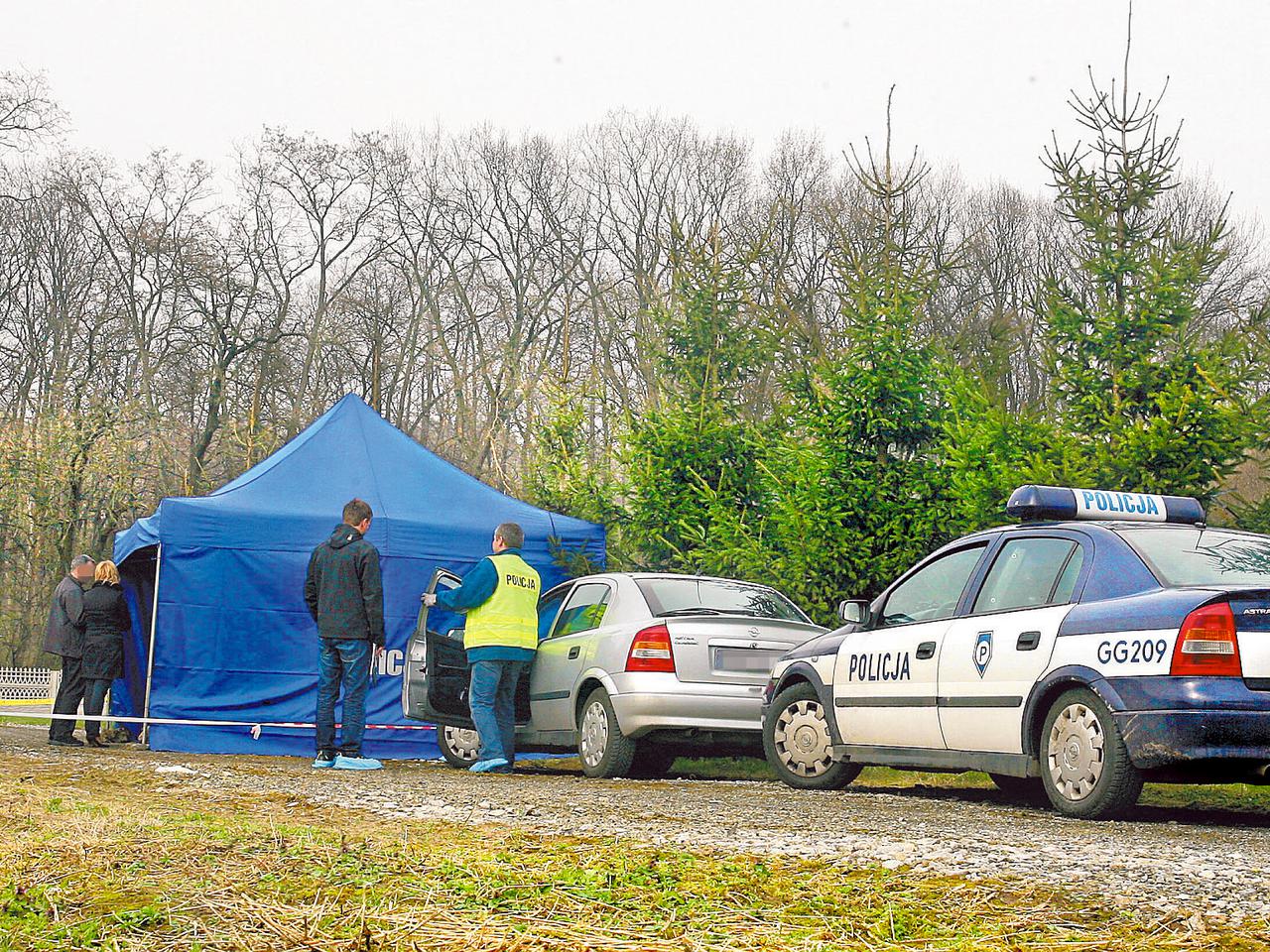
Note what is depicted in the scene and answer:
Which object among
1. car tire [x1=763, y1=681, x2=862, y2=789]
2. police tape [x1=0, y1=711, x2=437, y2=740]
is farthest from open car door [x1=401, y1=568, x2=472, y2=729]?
car tire [x1=763, y1=681, x2=862, y2=789]

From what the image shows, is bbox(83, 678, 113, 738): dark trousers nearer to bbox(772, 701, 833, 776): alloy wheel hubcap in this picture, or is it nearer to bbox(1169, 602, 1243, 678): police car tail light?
bbox(772, 701, 833, 776): alloy wheel hubcap

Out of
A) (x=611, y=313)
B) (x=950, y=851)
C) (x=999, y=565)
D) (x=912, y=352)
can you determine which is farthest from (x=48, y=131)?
(x=950, y=851)

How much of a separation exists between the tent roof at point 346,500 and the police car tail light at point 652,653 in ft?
15.0

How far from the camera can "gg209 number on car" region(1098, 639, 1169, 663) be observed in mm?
6484

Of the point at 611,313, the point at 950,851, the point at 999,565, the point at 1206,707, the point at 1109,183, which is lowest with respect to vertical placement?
the point at 950,851

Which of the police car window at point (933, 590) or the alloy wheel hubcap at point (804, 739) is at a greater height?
the police car window at point (933, 590)

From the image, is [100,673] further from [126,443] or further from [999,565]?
[126,443]

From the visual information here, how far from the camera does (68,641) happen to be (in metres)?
14.4

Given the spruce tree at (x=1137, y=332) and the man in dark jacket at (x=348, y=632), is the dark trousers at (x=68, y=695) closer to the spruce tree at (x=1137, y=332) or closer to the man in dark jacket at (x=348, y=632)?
the man in dark jacket at (x=348, y=632)

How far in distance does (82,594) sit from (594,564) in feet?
16.3

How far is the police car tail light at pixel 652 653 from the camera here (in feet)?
32.1

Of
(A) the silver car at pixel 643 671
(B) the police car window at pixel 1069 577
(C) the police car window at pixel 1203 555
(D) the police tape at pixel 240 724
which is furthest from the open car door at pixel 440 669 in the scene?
(C) the police car window at pixel 1203 555

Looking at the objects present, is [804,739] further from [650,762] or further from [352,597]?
[352,597]

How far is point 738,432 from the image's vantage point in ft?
49.8
